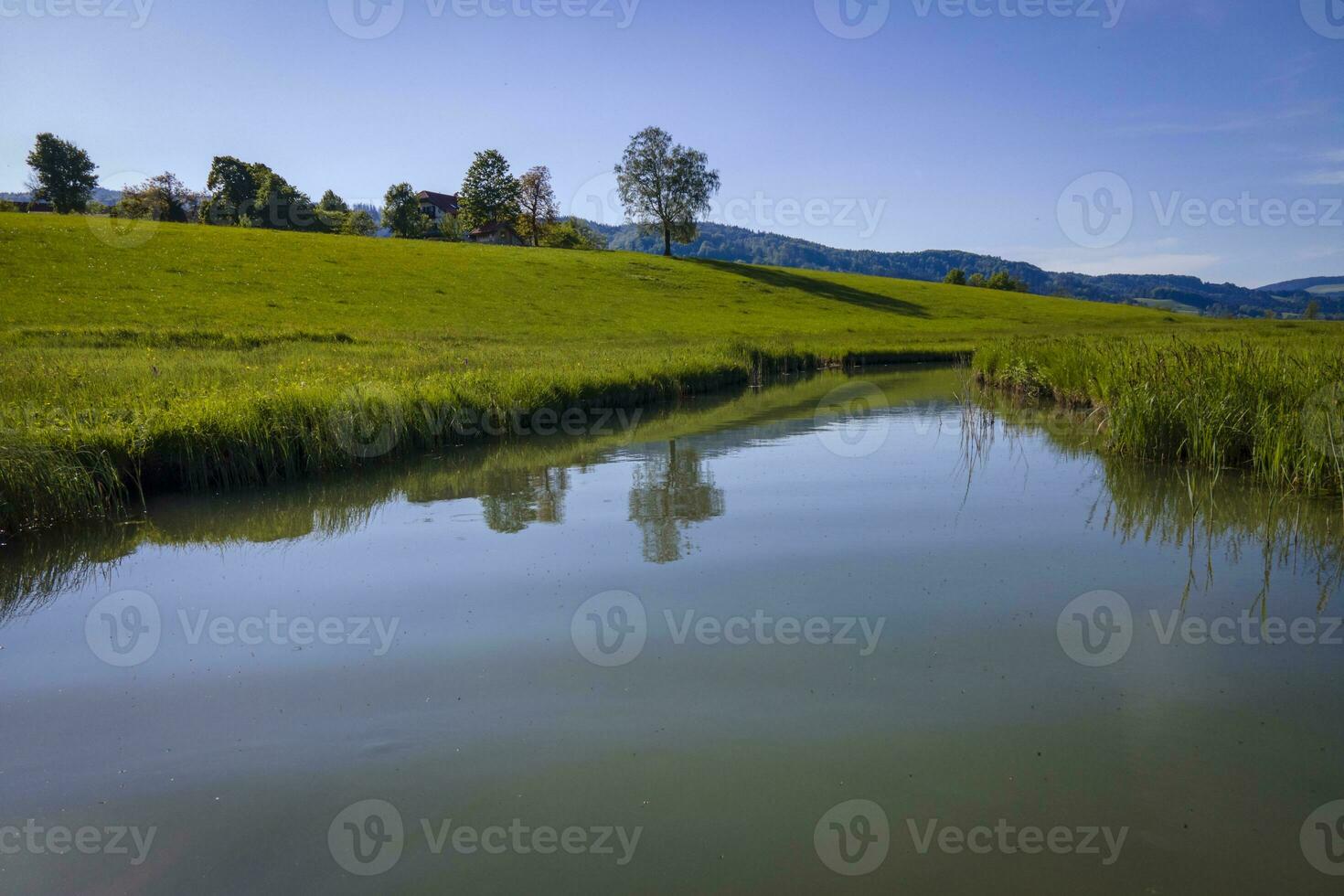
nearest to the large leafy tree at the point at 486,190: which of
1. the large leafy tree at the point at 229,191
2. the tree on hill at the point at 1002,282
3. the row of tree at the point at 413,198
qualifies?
the row of tree at the point at 413,198

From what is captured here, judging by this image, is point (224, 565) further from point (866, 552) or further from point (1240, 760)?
point (1240, 760)

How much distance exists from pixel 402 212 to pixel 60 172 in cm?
2752

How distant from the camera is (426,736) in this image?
3914mm

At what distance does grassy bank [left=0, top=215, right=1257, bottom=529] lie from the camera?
30.9 feet

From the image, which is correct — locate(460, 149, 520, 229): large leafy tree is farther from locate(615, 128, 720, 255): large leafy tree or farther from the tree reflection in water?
the tree reflection in water

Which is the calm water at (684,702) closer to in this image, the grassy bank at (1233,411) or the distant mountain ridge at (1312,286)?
the grassy bank at (1233,411)

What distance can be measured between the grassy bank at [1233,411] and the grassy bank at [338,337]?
9688 mm

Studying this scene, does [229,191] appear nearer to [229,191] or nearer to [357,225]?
[229,191]

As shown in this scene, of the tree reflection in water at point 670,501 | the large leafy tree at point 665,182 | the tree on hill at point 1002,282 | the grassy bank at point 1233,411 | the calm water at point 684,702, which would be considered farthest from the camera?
the tree on hill at point 1002,282

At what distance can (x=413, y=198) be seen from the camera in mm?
71500

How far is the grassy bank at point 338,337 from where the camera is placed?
941cm

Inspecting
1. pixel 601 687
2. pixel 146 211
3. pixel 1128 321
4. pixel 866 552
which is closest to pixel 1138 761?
pixel 601 687

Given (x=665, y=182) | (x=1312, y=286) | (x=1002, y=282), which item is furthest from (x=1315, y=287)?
(x=665, y=182)

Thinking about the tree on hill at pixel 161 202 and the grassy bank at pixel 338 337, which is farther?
the tree on hill at pixel 161 202
